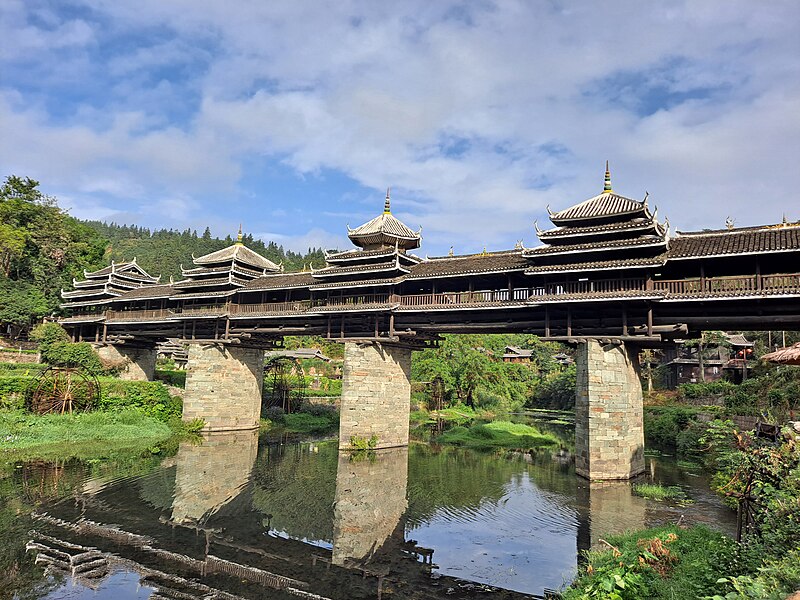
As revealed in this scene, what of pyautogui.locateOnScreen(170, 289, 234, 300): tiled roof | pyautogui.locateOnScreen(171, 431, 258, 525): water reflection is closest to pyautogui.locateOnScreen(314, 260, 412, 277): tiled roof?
pyautogui.locateOnScreen(170, 289, 234, 300): tiled roof

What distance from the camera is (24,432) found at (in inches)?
879

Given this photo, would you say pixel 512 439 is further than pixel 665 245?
Yes

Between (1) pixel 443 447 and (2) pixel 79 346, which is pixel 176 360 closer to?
(2) pixel 79 346

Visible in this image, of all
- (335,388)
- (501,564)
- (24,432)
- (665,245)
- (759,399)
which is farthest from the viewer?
(335,388)

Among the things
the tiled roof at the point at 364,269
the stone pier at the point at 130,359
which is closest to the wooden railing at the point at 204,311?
the tiled roof at the point at 364,269

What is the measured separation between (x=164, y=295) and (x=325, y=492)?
19.3 m

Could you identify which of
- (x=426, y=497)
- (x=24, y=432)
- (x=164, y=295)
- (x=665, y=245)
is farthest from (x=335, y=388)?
(x=665, y=245)

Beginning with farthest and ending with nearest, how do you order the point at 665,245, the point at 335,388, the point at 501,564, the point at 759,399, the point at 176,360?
the point at 176,360, the point at 335,388, the point at 759,399, the point at 665,245, the point at 501,564

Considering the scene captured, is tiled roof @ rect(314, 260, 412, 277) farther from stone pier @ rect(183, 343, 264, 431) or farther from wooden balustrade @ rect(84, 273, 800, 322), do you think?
stone pier @ rect(183, 343, 264, 431)

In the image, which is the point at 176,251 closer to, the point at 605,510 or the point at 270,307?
the point at 270,307

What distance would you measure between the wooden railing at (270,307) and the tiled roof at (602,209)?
1330cm

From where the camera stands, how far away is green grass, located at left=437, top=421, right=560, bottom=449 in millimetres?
29147

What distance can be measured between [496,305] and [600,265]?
14.2 ft

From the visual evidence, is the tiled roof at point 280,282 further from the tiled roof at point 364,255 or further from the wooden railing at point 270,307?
the tiled roof at point 364,255
